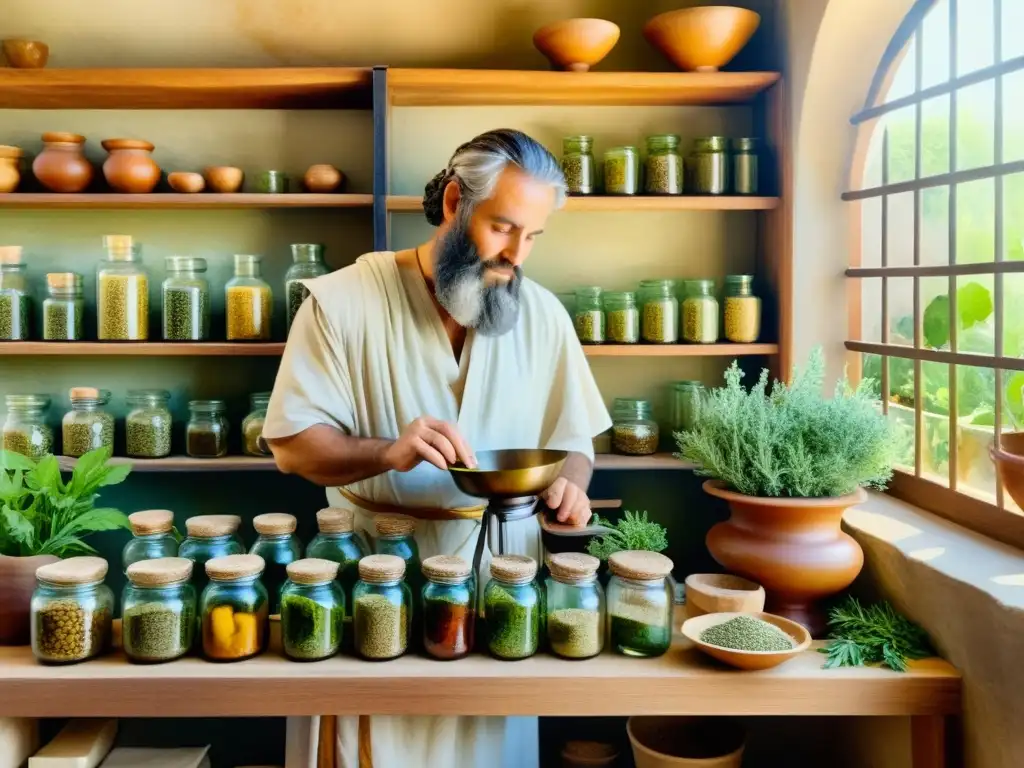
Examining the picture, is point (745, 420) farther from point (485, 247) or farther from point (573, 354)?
point (485, 247)

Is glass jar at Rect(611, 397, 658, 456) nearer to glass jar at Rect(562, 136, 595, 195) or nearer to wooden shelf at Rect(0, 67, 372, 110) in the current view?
glass jar at Rect(562, 136, 595, 195)

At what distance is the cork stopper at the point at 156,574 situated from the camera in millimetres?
1225

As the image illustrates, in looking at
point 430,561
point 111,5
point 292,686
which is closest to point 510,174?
point 430,561

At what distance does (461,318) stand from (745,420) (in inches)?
23.3

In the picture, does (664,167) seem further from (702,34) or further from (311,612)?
(311,612)

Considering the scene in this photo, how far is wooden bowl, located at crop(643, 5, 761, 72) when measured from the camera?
220 centimetres

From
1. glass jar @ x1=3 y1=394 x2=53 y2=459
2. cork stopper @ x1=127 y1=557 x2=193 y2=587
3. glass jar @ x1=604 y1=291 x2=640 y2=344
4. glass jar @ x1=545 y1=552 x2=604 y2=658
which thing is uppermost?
glass jar @ x1=604 y1=291 x2=640 y2=344

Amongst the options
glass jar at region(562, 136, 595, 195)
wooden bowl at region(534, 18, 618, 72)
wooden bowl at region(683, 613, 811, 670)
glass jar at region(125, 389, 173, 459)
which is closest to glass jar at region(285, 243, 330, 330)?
glass jar at region(125, 389, 173, 459)

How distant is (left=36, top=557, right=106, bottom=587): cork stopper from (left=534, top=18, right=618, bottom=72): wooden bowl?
1712 mm

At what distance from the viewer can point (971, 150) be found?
181 centimetres

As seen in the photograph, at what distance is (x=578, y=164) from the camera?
231cm

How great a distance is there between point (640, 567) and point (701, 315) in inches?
46.7

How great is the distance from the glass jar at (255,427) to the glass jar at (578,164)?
107 cm

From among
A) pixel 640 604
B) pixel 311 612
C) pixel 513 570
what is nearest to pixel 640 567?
pixel 640 604
